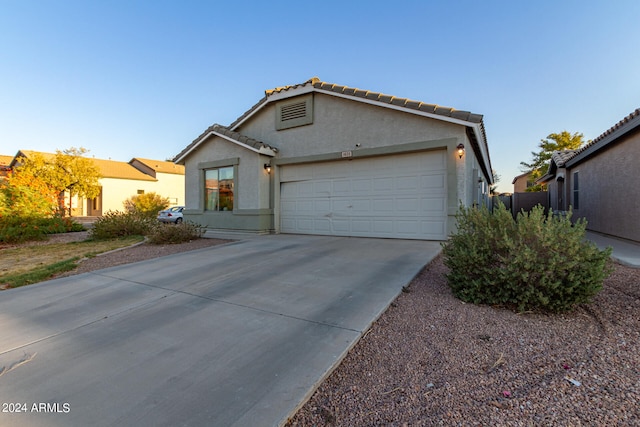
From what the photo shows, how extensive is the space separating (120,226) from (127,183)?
23.6 meters

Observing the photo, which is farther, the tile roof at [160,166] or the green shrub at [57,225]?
the tile roof at [160,166]

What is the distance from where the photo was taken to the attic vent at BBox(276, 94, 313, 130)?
33.1 ft

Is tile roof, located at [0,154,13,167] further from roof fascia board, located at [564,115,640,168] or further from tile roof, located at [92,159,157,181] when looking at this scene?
roof fascia board, located at [564,115,640,168]

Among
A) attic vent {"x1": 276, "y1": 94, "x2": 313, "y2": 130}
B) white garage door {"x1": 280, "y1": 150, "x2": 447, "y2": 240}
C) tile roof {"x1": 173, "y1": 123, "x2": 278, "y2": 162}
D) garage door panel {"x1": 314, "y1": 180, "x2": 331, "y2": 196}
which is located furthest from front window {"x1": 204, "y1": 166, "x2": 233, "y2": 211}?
garage door panel {"x1": 314, "y1": 180, "x2": 331, "y2": 196}

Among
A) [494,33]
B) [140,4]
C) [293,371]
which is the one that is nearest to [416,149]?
[494,33]

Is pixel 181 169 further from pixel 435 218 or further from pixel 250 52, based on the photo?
pixel 435 218

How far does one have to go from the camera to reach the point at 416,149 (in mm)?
8281

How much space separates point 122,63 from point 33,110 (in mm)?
5556

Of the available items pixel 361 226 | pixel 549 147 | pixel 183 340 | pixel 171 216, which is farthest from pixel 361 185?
pixel 549 147

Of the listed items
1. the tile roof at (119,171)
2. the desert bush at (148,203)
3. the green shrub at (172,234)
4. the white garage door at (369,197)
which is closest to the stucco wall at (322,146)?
the white garage door at (369,197)

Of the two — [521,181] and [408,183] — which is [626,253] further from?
[521,181]

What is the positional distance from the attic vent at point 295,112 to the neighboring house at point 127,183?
78.0ft

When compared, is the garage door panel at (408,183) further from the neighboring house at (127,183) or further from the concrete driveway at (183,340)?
the neighboring house at (127,183)

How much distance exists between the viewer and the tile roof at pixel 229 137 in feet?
33.9
